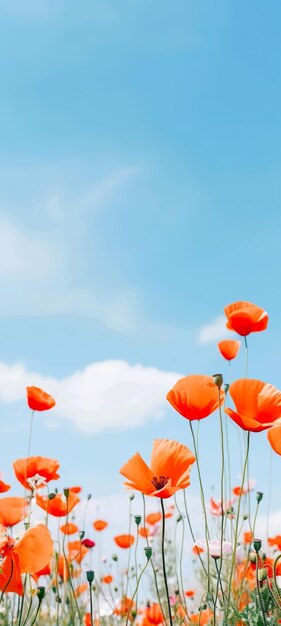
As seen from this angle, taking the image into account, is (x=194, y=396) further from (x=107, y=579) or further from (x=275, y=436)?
(x=107, y=579)

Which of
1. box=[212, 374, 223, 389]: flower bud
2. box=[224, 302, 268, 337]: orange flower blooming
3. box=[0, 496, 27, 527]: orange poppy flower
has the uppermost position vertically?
box=[224, 302, 268, 337]: orange flower blooming

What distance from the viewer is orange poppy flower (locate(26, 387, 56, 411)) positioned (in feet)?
8.67

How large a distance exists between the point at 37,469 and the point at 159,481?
40.3 inches

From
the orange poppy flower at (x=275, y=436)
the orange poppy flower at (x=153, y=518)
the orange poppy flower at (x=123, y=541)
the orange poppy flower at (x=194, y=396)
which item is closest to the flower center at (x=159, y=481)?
the orange poppy flower at (x=194, y=396)

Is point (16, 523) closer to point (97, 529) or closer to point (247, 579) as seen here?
point (247, 579)

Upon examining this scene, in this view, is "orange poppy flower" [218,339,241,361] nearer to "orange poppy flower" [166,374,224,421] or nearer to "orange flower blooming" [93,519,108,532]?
"orange poppy flower" [166,374,224,421]

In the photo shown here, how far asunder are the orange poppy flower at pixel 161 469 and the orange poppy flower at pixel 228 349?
82 cm

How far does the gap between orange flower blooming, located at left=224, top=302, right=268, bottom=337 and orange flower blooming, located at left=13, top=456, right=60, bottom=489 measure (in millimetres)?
852

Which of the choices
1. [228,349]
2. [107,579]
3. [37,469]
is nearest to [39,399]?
[37,469]

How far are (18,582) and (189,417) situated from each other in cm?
59

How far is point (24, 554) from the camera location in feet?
5.35

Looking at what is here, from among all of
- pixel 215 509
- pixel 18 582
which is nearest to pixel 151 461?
pixel 18 582

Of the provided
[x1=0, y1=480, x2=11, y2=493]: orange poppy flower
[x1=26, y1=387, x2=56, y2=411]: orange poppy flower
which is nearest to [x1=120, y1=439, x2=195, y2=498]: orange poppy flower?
[x1=26, y1=387, x2=56, y2=411]: orange poppy flower

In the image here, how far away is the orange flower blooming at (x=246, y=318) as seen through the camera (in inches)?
97.2
